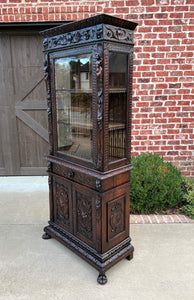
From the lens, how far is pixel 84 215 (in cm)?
221

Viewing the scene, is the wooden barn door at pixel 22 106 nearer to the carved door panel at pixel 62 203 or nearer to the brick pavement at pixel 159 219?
the carved door panel at pixel 62 203

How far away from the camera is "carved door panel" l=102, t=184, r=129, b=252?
2.07 metres

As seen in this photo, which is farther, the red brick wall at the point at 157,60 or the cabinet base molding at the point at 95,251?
the red brick wall at the point at 157,60

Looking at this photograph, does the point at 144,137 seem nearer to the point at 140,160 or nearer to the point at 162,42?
the point at 140,160

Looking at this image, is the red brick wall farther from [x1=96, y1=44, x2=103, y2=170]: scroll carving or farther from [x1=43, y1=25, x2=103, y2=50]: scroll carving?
[x1=96, y1=44, x2=103, y2=170]: scroll carving

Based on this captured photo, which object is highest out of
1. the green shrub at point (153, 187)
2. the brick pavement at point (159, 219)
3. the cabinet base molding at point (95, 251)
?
the green shrub at point (153, 187)

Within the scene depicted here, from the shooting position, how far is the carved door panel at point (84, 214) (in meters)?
2.12

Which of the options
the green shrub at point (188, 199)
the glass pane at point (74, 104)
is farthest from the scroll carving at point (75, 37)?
the green shrub at point (188, 199)

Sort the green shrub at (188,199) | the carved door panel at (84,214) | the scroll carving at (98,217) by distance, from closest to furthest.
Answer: the scroll carving at (98,217) < the carved door panel at (84,214) < the green shrub at (188,199)

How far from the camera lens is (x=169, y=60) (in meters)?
3.44

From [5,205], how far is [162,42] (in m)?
3.23

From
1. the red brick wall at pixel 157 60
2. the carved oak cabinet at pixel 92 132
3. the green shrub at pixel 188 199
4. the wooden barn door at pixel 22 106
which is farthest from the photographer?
the wooden barn door at pixel 22 106

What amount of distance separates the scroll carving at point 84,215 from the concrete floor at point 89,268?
313 millimetres

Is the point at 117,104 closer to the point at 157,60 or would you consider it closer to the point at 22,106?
the point at 157,60
